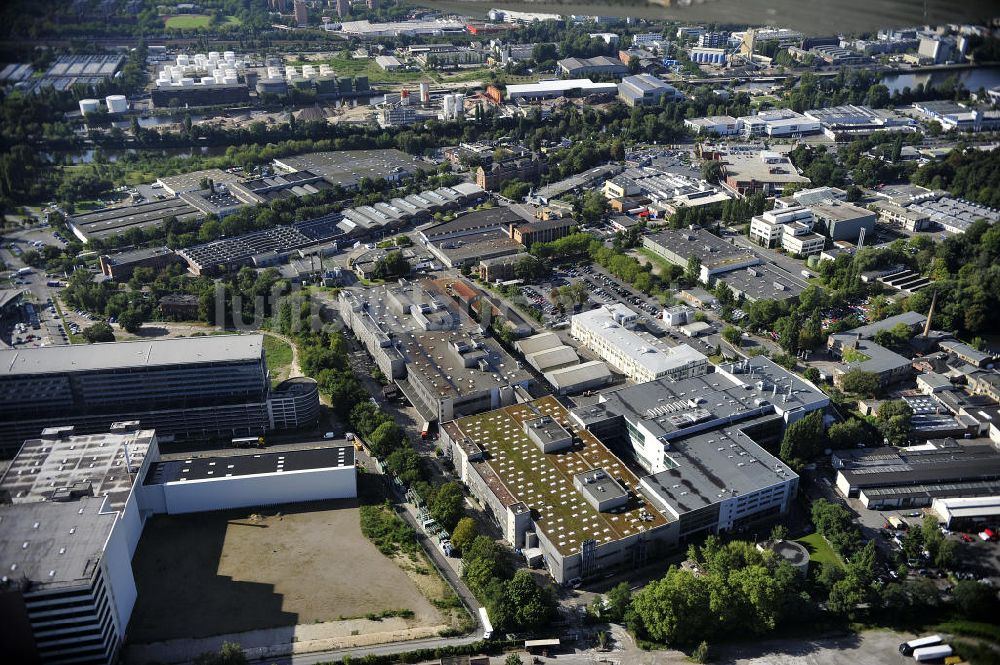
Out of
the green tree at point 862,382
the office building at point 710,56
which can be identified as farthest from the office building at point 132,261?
the office building at point 710,56

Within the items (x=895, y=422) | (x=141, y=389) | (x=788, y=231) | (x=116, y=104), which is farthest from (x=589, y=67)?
(x=141, y=389)

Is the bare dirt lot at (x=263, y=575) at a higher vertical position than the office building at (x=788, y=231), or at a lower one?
lower

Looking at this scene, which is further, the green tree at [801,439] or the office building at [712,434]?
the green tree at [801,439]

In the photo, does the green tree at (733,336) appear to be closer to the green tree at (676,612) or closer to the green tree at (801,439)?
the green tree at (801,439)

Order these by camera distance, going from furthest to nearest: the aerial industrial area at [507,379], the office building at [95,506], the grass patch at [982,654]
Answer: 1. the aerial industrial area at [507,379]
2. the office building at [95,506]
3. the grass patch at [982,654]

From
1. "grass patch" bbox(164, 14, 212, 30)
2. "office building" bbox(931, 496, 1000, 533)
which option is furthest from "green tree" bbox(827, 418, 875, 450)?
"grass patch" bbox(164, 14, 212, 30)

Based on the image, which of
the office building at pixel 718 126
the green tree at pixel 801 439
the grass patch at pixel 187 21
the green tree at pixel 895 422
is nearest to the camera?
the green tree at pixel 801 439

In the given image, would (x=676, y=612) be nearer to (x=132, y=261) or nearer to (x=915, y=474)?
(x=915, y=474)

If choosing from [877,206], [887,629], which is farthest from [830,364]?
[877,206]
